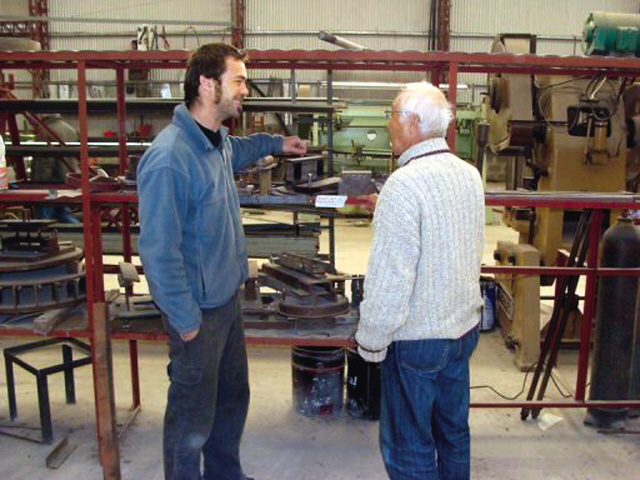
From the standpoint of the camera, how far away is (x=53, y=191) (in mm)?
2355

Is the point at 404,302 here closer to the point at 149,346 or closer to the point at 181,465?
the point at 181,465

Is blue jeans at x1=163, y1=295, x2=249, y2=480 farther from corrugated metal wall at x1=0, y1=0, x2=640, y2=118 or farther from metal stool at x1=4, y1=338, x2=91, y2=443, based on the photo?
corrugated metal wall at x1=0, y1=0, x2=640, y2=118

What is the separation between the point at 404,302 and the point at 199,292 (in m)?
0.64

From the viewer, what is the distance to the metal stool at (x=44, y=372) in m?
2.69

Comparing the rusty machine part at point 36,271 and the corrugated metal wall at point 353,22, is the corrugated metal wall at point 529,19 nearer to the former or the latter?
the corrugated metal wall at point 353,22

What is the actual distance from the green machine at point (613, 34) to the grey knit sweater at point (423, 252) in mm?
1551

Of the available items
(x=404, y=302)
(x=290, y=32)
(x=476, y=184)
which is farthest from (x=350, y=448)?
(x=290, y=32)

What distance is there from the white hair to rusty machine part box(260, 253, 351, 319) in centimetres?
96

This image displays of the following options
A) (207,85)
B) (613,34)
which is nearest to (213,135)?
(207,85)

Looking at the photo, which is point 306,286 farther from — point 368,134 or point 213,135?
point 368,134

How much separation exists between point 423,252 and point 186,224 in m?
0.71

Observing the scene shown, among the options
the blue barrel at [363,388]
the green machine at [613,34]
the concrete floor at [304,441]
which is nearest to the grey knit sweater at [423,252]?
the concrete floor at [304,441]

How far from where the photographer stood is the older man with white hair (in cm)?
160

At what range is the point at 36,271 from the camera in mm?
A: 2561
